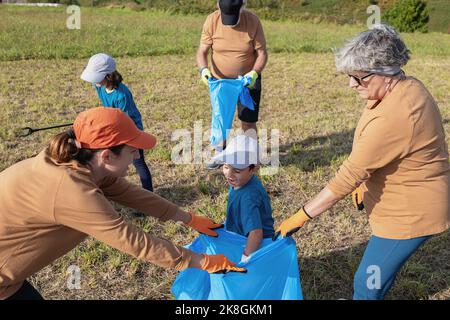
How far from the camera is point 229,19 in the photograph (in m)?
3.98

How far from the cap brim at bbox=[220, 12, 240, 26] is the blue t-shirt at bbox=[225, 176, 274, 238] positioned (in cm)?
201

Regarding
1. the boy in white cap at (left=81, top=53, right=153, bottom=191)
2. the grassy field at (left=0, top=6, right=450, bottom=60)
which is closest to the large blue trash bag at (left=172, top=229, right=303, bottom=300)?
the boy in white cap at (left=81, top=53, right=153, bottom=191)

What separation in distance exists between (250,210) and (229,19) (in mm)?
2210

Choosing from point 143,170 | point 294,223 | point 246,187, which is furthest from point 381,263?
point 143,170

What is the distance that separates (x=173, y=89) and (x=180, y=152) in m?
3.12

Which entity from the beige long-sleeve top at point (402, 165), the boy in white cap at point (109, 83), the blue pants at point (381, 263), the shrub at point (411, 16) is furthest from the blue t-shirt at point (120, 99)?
the shrub at point (411, 16)

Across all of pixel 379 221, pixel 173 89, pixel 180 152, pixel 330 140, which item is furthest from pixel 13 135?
pixel 379 221

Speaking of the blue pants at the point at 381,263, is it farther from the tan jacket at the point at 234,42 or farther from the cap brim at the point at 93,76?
the tan jacket at the point at 234,42

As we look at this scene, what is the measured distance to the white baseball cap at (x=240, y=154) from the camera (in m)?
2.36

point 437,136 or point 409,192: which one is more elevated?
point 437,136

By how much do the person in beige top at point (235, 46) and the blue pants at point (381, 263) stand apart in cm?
227

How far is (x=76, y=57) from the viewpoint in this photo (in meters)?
10.7
